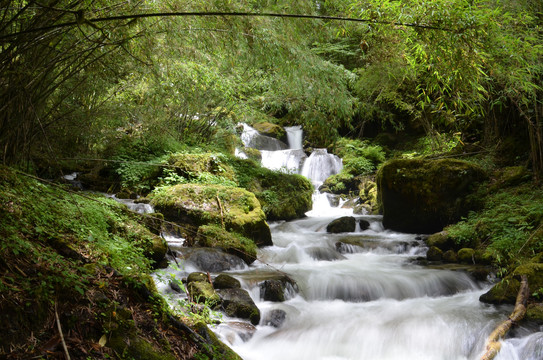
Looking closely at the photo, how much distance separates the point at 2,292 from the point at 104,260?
3.76 ft

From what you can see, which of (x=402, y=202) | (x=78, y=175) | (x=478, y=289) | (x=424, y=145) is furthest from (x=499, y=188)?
(x=78, y=175)

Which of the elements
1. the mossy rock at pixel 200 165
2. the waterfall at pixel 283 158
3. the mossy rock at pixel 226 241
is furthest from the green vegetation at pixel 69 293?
the waterfall at pixel 283 158

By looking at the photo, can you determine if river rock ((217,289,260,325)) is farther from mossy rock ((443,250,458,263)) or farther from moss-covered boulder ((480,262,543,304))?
mossy rock ((443,250,458,263))

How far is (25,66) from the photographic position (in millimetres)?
3158

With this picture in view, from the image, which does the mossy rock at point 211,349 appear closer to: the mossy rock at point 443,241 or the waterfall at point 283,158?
the mossy rock at point 443,241

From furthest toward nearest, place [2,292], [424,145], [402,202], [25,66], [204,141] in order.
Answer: [424,145] → [204,141] → [402,202] → [25,66] → [2,292]

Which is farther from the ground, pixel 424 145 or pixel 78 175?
pixel 424 145

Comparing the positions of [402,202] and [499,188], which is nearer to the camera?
[499,188]

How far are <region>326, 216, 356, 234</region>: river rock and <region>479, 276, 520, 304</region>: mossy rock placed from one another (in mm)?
4364

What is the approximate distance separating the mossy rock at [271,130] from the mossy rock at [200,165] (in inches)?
321

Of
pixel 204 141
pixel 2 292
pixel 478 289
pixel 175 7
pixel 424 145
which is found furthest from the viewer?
pixel 424 145

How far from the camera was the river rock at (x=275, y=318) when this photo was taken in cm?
455

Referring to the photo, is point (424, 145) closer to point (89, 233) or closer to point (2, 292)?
point (89, 233)

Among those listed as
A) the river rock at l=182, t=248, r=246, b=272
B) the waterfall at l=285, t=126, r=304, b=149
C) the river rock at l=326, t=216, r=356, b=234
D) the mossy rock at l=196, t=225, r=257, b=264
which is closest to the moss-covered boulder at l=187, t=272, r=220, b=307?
the river rock at l=182, t=248, r=246, b=272
